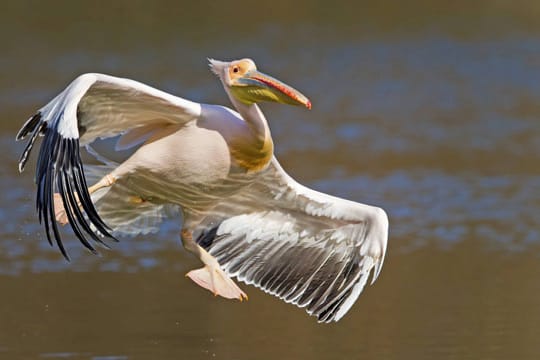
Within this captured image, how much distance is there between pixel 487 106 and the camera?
15648mm

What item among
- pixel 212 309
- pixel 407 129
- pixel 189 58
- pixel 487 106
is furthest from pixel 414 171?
pixel 189 58

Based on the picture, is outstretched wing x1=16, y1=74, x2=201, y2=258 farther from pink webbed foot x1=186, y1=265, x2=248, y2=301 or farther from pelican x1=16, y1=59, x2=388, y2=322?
pink webbed foot x1=186, y1=265, x2=248, y2=301

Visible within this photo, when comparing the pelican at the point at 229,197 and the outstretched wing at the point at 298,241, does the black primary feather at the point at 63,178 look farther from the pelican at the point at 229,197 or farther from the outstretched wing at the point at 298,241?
the outstretched wing at the point at 298,241

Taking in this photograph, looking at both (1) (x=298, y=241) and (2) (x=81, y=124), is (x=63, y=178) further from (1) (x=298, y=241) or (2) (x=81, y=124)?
(1) (x=298, y=241)

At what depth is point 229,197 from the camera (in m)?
6.93

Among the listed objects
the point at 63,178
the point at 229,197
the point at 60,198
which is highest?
the point at 63,178

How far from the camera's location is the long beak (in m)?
6.23

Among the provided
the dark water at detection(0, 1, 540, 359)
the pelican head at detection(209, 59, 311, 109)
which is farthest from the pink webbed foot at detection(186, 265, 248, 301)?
the pelican head at detection(209, 59, 311, 109)

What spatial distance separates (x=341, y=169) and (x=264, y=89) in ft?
19.7

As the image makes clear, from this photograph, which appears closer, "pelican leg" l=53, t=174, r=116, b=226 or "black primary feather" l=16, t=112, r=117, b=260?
"black primary feather" l=16, t=112, r=117, b=260

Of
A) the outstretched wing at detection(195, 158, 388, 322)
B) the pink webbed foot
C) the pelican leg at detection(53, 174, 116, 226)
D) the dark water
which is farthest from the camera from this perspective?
the dark water

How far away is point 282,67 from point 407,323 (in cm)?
1128

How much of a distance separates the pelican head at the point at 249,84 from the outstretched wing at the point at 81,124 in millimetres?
208

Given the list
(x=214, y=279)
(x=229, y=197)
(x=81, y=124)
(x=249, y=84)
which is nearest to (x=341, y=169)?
(x=229, y=197)
